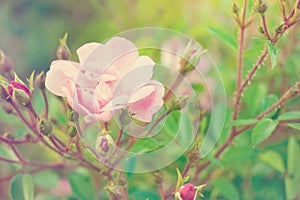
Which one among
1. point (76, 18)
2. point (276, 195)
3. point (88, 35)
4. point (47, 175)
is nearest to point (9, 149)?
point (47, 175)

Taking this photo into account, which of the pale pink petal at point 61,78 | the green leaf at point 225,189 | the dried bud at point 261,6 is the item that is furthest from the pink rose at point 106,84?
the green leaf at point 225,189

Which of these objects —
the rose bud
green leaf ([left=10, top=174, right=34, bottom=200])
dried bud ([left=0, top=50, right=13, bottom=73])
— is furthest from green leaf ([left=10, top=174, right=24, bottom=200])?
the rose bud

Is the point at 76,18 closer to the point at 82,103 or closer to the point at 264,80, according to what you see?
the point at 264,80

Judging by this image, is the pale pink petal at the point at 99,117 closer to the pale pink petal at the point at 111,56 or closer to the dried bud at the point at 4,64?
the pale pink petal at the point at 111,56

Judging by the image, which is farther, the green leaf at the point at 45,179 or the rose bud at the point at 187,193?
the green leaf at the point at 45,179

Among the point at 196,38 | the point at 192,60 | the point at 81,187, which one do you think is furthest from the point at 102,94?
the point at 196,38

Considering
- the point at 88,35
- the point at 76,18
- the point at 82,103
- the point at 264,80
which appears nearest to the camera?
the point at 82,103
